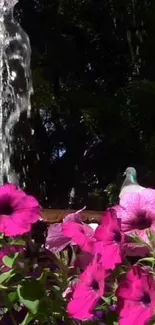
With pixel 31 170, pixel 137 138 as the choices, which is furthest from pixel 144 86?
pixel 31 170

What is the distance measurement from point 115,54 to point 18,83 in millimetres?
1959

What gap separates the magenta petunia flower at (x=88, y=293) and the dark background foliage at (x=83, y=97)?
7.04m

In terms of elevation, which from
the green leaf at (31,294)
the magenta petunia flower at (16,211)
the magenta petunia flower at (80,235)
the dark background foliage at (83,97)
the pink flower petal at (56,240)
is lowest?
the dark background foliage at (83,97)

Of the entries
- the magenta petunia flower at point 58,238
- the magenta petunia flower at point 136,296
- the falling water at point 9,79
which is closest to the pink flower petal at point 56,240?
the magenta petunia flower at point 58,238

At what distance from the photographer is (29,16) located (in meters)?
9.39

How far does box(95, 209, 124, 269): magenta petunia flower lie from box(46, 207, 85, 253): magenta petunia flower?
56 millimetres

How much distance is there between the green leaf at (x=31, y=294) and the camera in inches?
26.2

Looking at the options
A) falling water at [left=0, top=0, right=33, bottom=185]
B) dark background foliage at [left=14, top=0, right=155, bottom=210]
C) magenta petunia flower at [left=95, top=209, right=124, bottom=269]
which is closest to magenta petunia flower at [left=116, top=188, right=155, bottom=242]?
magenta petunia flower at [left=95, top=209, right=124, bottom=269]

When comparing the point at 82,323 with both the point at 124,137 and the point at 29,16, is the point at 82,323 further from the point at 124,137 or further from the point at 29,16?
the point at 29,16

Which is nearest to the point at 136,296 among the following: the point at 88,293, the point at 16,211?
the point at 88,293

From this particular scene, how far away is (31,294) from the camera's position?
0.67 meters

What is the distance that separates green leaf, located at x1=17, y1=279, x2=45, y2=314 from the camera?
667mm

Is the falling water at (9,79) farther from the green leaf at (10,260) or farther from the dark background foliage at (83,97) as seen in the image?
the green leaf at (10,260)

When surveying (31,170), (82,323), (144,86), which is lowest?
(31,170)
